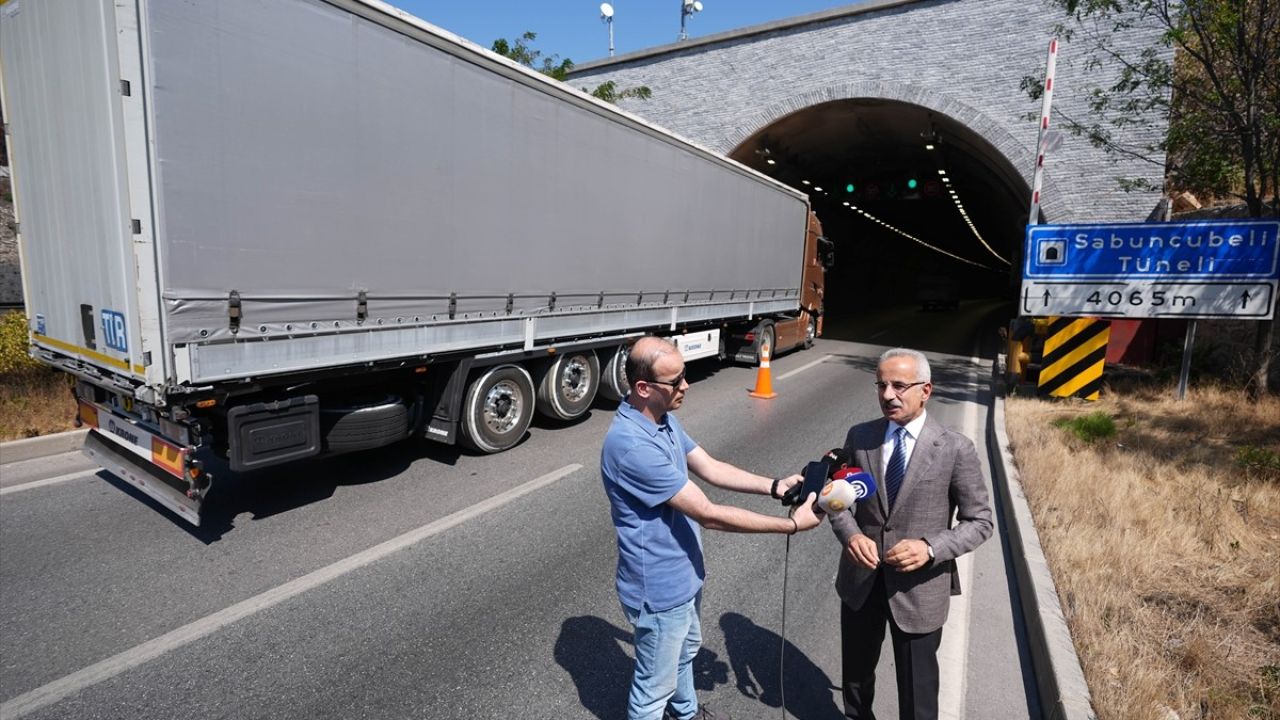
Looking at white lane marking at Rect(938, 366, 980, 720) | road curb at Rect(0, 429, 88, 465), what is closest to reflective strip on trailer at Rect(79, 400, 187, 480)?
road curb at Rect(0, 429, 88, 465)

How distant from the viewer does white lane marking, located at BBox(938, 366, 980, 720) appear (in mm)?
3131

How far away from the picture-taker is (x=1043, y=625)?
3.50 meters

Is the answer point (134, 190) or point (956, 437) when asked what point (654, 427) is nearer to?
point (956, 437)

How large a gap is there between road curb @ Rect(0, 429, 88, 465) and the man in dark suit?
7424 millimetres

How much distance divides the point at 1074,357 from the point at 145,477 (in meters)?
11.6

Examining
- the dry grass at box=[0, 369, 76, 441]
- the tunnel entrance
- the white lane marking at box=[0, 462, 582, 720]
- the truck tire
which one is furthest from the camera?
the tunnel entrance

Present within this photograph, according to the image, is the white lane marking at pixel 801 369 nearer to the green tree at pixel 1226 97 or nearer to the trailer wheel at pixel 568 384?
the trailer wheel at pixel 568 384

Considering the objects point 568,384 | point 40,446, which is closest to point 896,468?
point 568,384

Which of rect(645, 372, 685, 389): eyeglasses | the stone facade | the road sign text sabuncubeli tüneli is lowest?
rect(645, 372, 685, 389): eyeglasses

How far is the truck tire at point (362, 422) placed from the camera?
532cm

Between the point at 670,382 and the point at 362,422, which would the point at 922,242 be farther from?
the point at 670,382

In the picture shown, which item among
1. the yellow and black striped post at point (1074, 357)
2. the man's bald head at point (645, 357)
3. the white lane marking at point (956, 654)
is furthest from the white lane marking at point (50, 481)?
the yellow and black striped post at point (1074, 357)

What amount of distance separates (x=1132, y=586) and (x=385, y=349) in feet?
19.0

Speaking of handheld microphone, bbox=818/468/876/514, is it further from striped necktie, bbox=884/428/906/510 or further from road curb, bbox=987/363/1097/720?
road curb, bbox=987/363/1097/720
